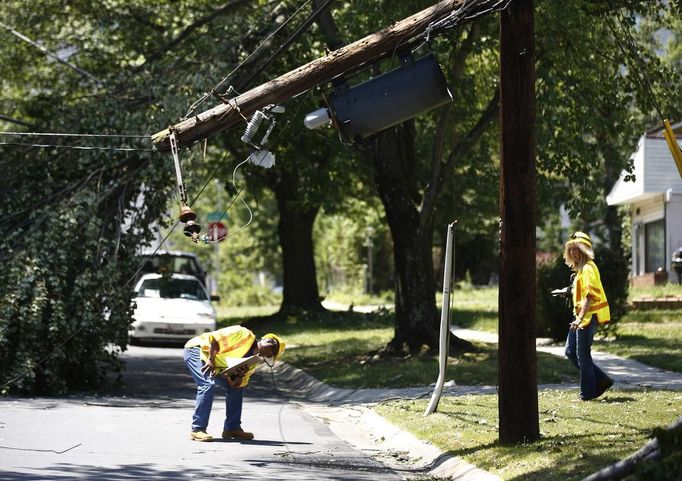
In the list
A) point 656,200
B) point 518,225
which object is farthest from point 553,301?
point 656,200

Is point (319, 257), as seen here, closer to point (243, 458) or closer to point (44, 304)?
point (44, 304)

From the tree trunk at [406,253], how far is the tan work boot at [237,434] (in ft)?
25.5

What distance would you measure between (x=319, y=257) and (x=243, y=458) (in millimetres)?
52527

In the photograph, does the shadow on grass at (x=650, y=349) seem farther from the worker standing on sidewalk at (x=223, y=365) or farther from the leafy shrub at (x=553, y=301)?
the worker standing on sidewalk at (x=223, y=365)

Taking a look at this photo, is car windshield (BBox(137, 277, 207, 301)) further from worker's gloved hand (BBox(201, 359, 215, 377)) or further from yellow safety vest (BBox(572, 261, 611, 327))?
yellow safety vest (BBox(572, 261, 611, 327))

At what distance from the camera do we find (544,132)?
18844 millimetres

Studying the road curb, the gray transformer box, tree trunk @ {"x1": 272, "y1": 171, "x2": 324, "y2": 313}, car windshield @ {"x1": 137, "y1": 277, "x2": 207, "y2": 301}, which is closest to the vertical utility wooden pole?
the road curb

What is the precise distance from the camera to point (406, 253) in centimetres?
1952

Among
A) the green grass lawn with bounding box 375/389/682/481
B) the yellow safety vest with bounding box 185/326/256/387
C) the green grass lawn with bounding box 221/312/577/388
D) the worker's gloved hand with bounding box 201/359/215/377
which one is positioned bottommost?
the green grass lawn with bounding box 375/389/682/481

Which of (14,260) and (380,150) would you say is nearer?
(14,260)

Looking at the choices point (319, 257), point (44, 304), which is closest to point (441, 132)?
point (44, 304)

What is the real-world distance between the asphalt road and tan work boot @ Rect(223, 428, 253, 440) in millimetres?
109

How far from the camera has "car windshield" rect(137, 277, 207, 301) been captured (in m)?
26.0

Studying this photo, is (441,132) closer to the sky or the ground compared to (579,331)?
closer to the sky
